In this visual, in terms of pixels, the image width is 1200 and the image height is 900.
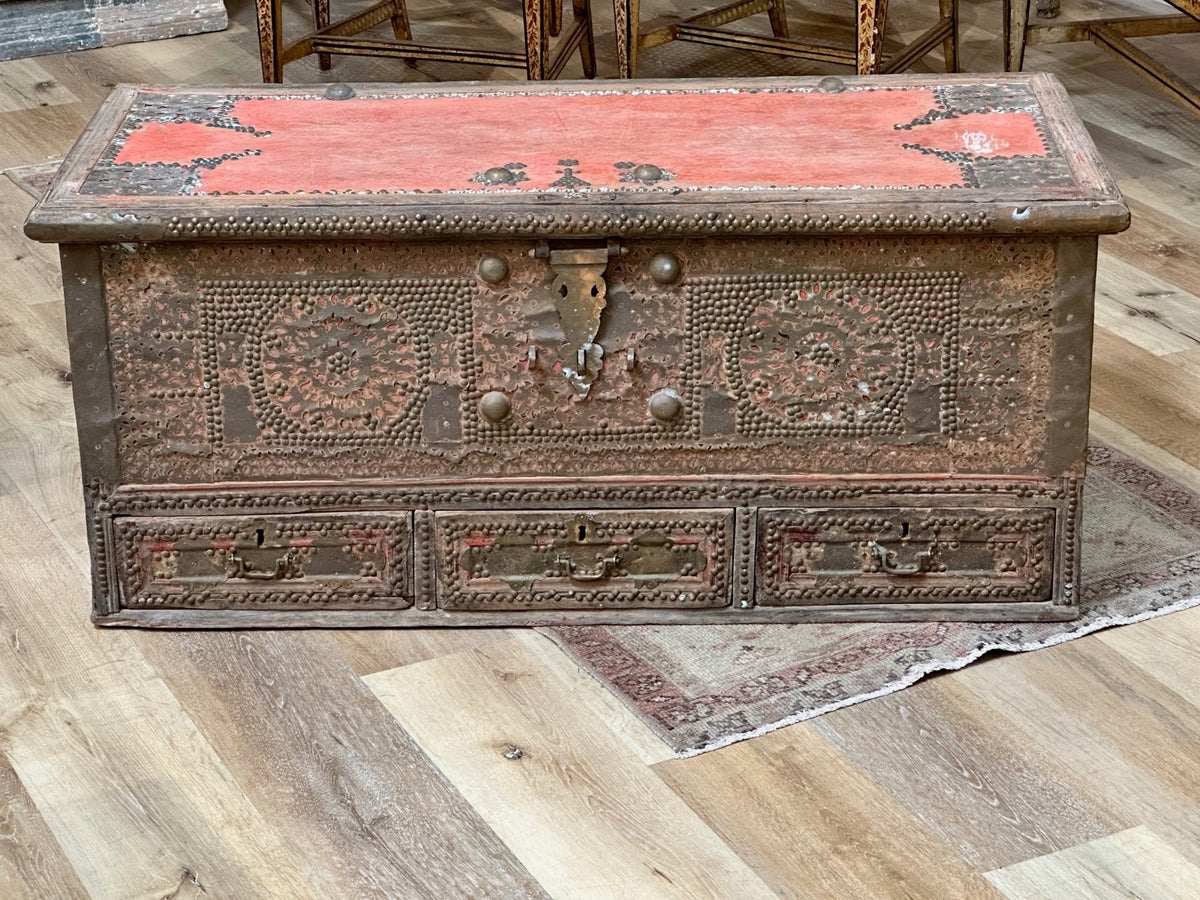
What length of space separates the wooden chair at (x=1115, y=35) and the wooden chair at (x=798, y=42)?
0.47 feet

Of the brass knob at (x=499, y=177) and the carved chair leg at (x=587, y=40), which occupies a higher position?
the brass knob at (x=499, y=177)

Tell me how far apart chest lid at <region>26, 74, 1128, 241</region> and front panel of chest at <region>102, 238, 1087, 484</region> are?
56 millimetres

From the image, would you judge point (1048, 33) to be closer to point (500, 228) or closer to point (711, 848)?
point (500, 228)

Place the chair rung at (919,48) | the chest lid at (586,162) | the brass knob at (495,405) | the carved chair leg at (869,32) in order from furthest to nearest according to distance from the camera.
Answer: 1. the chair rung at (919,48)
2. the carved chair leg at (869,32)
3. the brass knob at (495,405)
4. the chest lid at (586,162)

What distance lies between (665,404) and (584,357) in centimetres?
13

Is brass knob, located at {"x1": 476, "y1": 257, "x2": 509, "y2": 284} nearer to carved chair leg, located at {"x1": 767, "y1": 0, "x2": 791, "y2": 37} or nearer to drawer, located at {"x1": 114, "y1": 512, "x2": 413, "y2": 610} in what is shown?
drawer, located at {"x1": 114, "y1": 512, "x2": 413, "y2": 610}

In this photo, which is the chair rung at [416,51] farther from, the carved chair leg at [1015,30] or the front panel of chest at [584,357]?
the front panel of chest at [584,357]

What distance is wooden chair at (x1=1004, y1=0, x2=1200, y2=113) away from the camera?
389 centimetres

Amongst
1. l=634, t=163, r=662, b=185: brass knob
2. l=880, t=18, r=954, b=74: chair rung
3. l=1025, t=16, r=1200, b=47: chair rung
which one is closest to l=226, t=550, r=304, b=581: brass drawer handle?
l=634, t=163, r=662, b=185: brass knob

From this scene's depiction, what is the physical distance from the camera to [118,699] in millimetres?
2297

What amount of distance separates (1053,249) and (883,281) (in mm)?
216

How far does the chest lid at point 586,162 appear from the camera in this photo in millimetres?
2180

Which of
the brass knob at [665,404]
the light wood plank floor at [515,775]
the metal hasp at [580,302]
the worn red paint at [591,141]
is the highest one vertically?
the worn red paint at [591,141]

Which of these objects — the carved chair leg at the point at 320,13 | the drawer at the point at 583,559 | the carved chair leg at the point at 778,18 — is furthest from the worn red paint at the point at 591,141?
the carved chair leg at the point at 778,18
